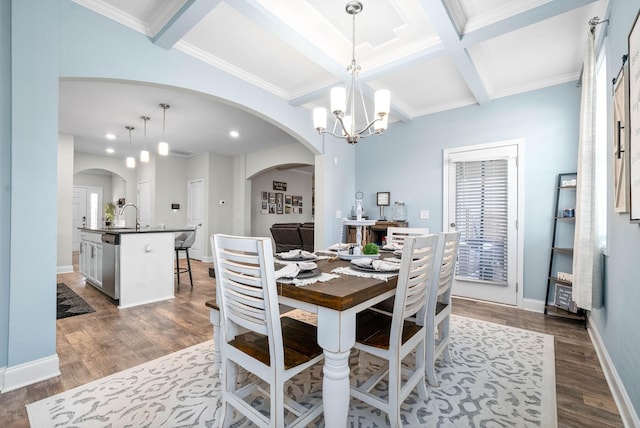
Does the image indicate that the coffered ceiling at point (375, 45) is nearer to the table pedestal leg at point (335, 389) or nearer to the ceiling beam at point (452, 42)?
the ceiling beam at point (452, 42)

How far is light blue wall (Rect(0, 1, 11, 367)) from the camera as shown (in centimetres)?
180

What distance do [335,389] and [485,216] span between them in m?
3.42

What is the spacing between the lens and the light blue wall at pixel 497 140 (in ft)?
11.1

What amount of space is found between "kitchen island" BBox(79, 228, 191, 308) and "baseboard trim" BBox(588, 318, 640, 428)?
14.1 ft

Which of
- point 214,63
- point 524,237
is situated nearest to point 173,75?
point 214,63

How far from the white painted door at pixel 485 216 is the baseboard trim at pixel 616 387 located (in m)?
1.25

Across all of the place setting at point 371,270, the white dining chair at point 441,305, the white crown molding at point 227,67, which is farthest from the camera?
the white crown molding at point 227,67

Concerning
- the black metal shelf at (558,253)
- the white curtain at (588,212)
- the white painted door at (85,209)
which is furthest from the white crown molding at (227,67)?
the white painted door at (85,209)

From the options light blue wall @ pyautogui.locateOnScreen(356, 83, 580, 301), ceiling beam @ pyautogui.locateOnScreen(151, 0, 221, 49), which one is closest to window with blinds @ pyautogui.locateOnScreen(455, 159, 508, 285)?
light blue wall @ pyautogui.locateOnScreen(356, 83, 580, 301)

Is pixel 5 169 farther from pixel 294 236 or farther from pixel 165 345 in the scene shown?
pixel 294 236

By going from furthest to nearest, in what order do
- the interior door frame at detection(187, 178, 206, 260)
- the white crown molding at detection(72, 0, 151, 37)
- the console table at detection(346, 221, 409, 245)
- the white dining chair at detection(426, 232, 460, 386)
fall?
the interior door frame at detection(187, 178, 206, 260) → the console table at detection(346, 221, 409, 245) → the white crown molding at detection(72, 0, 151, 37) → the white dining chair at detection(426, 232, 460, 386)

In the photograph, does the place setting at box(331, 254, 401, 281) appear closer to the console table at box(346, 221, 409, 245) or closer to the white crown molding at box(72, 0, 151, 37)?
the white crown molding at box(72, 0, 151, 37)

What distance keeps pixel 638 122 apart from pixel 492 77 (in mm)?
2395

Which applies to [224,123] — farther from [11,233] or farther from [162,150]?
[11,233]
